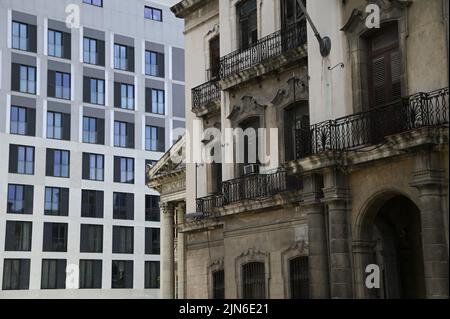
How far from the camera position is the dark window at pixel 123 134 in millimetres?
67675

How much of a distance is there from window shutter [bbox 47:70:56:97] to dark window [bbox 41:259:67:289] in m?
13.9

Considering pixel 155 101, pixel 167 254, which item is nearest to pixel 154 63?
pixel 155 101

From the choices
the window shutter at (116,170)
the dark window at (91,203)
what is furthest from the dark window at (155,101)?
the dark window at (91,203)

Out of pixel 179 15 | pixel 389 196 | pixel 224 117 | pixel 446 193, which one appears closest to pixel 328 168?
pixel 389 196

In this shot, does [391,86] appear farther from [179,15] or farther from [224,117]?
[179,15]

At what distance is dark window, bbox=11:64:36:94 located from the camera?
207 ft

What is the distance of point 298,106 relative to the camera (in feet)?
79.6

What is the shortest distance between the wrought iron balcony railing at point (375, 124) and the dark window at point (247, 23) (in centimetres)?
517

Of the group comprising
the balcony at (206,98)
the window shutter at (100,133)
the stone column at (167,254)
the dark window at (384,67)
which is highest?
the window shutter at (100,133)

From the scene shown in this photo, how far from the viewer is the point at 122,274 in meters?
66.1

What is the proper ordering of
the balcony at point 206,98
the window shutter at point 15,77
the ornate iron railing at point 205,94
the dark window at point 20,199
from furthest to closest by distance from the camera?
the window shutter at point 15,77 < the dark window at point 20,199 < the ornate iron railing at point 205,94 < the balcony at point 206,98

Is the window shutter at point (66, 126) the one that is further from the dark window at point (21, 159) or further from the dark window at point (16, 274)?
the dark window at point (16, 274)

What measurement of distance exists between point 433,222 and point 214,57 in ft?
46.1

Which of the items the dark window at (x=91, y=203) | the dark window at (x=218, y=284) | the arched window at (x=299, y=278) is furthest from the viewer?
the dark window at (x=91, y=203)
